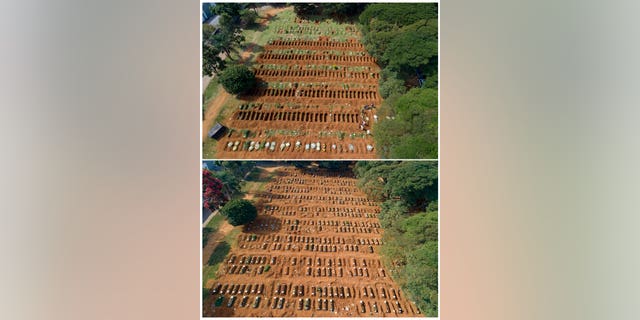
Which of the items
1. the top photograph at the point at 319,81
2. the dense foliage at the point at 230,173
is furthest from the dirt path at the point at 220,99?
the dense foliage at the point at 230,173

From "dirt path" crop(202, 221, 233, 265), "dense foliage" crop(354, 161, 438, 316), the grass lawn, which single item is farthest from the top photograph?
the grass lawn

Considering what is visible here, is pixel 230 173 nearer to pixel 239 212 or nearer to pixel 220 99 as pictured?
pixel 239 212

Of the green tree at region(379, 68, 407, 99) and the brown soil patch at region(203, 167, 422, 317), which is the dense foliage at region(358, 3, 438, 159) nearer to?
the green tree at region(379, 68, 407, 99)

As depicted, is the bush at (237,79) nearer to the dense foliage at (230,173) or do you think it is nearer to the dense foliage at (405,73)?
the dense foliage at (230,173)

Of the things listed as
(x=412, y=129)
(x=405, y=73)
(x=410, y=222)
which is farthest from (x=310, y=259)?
(x=405, y=73)
